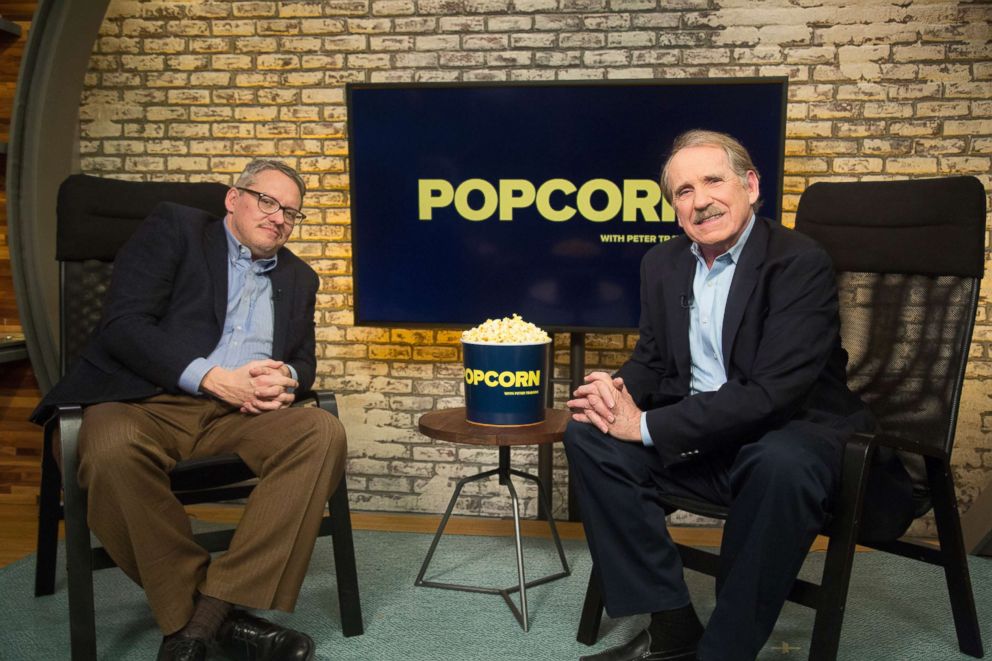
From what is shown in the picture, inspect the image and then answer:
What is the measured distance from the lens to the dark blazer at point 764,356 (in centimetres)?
212

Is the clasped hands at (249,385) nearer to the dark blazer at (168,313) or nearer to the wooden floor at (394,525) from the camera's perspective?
the dark blazer at (168,313)

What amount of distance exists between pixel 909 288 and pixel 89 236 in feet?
7.72

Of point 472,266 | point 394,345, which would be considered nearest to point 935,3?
point 472,266

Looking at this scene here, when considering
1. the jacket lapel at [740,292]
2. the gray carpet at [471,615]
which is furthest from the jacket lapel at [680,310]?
the gray carpet at [471,615]

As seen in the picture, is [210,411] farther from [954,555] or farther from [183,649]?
[954,555]

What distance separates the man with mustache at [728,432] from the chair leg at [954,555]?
4.7 inches

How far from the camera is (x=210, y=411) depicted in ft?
8.29

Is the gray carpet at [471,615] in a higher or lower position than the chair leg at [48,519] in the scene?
lower

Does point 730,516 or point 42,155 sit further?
point 42,155

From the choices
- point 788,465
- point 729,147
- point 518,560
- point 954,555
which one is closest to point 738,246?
point 729,147

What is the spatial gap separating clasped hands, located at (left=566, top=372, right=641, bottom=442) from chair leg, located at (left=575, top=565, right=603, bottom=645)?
0.42 m

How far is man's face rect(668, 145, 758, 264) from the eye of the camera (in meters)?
2.29

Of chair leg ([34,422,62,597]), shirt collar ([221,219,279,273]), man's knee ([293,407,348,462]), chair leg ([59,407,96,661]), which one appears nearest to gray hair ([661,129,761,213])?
man's knee ([293,407,348,462])

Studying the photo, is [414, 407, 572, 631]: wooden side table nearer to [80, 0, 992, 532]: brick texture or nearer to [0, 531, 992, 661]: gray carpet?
[0, 531, 992, 661]: gray carpet
